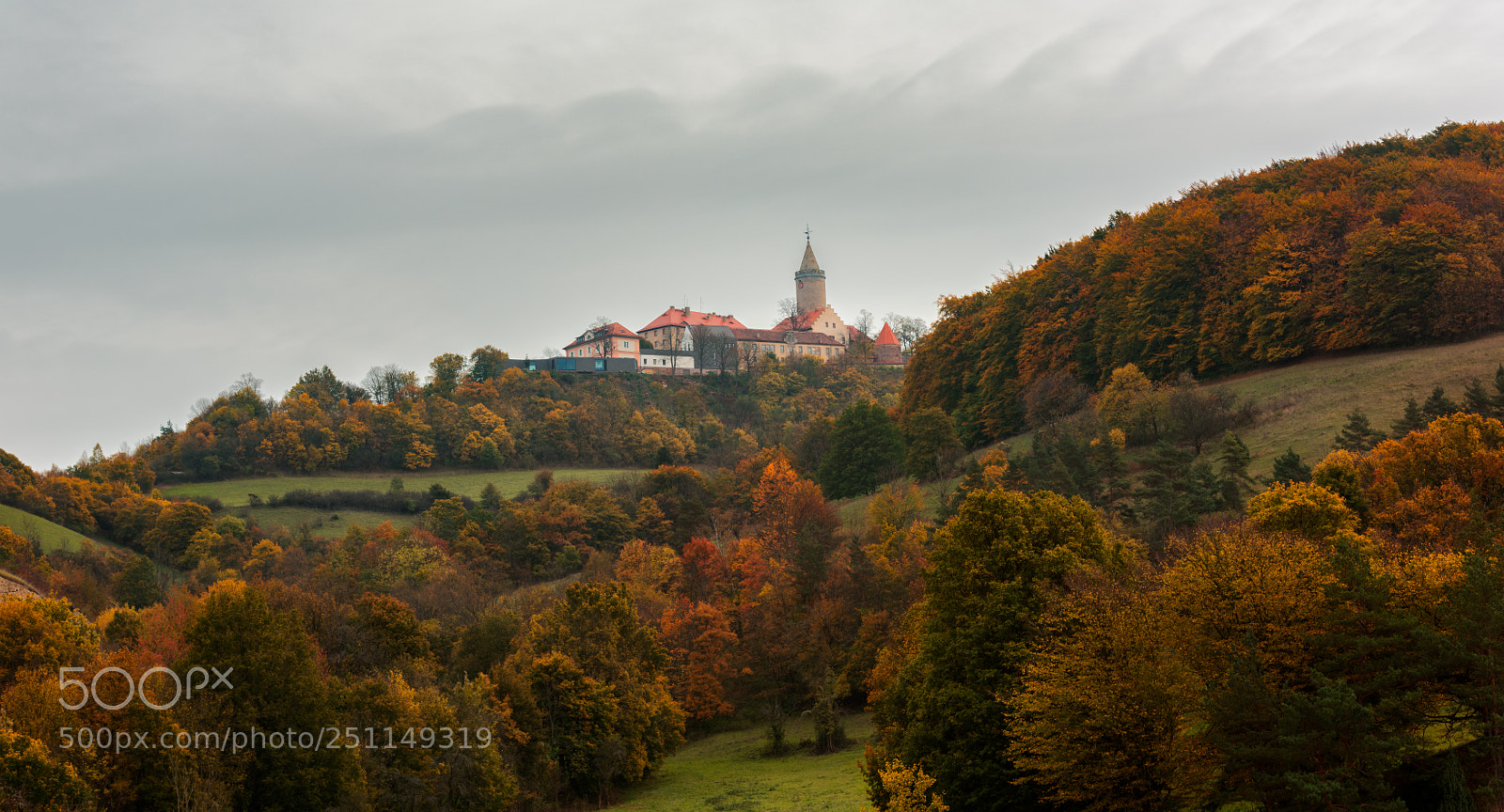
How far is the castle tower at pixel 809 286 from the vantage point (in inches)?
6841

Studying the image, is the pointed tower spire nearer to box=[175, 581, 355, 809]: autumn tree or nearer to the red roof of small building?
the red roof of small building

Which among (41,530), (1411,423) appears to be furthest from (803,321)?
(1411,423)

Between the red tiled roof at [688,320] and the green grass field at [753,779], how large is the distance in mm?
113524

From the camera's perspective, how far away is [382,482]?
98.4 meters

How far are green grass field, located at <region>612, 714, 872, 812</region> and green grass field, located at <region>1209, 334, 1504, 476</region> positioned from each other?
22414mm

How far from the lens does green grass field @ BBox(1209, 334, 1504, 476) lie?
4519 centimetres

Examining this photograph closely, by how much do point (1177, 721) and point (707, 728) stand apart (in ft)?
107

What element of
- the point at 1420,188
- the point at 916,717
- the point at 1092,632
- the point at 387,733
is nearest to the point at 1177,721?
the point at 1092,632

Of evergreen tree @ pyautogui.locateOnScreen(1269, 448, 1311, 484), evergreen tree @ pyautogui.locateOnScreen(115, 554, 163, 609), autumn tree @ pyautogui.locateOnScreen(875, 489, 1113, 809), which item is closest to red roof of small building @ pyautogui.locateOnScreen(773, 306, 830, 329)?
evergreen tree @ pyautogui.locateOnScreen(115, 554, 163, 609)

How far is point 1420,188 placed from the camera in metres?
58.7

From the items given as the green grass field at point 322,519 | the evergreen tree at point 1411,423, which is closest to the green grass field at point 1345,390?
the evergreen tree at point 1411,423

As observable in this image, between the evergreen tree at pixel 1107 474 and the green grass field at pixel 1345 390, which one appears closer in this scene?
the evergreen tree at pixel 1107 474

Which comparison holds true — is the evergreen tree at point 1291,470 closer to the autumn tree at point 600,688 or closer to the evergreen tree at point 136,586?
the autumn tree at point 600,688

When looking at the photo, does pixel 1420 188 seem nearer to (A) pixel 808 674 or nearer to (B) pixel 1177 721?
(A) pixel 808 674
